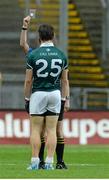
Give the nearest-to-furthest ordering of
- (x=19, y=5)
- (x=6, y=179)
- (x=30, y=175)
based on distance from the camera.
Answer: (x=6, y=179) < (x=30, y=175) < (x=19, y=5)

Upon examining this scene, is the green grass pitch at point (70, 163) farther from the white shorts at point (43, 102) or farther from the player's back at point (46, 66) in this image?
the player's back at point (46, 66)

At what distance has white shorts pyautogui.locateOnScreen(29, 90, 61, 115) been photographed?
13.0 meters

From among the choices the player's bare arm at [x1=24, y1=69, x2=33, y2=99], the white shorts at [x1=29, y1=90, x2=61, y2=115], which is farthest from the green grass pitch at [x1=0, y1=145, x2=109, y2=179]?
the player's bare arm at [x1=24, y1=69, x2=33, y2=99]

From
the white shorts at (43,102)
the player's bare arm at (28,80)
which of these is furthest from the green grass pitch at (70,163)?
the player's bare arm at (28,80)

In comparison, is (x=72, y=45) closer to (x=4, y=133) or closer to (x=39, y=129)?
(x=4, y=133)

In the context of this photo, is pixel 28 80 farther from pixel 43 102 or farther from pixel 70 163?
pixel 70 163

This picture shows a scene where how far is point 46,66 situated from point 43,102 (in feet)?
1.76

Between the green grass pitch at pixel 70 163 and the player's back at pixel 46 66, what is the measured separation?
129 cm

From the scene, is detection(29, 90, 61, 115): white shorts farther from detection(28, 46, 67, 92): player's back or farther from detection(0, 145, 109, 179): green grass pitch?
detection(0, 145, 109, 179): green grass pitch

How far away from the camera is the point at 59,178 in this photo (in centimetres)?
1152

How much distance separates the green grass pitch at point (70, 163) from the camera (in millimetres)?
12172

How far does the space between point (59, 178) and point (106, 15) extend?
18.6 meters

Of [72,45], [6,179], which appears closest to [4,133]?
[72,45]

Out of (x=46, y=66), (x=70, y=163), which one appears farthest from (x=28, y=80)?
(x=70, y=163)
